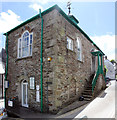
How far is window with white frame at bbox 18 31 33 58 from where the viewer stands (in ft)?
23.0

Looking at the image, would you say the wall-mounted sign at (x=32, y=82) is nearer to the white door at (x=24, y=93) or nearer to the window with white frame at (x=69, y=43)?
the white door at (x=24, y=93)

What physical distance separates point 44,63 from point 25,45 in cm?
263

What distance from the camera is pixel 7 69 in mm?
8367

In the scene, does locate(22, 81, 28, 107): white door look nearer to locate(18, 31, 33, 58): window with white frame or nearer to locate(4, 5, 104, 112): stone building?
locate(4, 5, 104, 112): stone building

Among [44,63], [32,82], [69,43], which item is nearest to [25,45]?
[44,63]

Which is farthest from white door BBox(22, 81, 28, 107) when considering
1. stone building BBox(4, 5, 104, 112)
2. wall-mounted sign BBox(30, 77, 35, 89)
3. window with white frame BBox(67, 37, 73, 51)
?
window with white frame BBox(67, 37, 73, 51)

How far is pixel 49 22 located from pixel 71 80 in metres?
4.43

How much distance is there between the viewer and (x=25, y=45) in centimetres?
736

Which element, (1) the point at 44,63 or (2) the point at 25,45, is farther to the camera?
(2) the point at 25,45

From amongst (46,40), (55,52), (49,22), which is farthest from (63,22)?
(55,52)

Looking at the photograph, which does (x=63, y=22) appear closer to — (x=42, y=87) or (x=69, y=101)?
(x=42, y=87)

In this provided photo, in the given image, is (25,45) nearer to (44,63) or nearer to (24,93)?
(44,63)

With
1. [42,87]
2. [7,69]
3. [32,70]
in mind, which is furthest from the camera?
[7,69]

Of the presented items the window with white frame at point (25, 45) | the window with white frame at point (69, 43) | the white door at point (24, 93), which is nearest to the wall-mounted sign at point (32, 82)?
the white door at point (24, 93)
